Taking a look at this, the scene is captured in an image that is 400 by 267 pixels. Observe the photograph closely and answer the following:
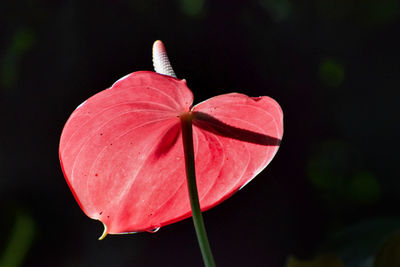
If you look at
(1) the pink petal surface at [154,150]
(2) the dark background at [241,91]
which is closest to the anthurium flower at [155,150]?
(1) the pink petal surface at [154,150]

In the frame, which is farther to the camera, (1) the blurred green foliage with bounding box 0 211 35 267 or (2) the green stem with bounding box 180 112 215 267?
(1) the blurred green foliage with bounding box 0 211 35 267

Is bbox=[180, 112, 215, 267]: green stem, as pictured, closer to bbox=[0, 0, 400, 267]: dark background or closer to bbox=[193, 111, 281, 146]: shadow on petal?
bbox=[193, 111, 281, 146]: shadow on petal

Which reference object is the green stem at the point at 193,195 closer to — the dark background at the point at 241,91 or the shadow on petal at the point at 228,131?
the shadow on petal at the point at 228,131

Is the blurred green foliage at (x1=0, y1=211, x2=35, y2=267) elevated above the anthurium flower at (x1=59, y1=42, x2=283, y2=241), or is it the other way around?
the anthurium flower at (x1=59, y1=42, x2=283, y2=241)

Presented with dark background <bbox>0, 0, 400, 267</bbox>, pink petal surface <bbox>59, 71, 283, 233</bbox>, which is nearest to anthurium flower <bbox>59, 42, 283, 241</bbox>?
pink petal surface <bbox>59, 71, 283, 233</bbox>

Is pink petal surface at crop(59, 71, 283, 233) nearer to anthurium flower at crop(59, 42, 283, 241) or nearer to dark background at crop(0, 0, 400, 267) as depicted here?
anthurium flower at crop(59, 42, 283, 241)

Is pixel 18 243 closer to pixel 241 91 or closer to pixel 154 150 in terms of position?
pixel 241 91

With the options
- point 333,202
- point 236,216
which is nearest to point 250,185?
point 236,216
